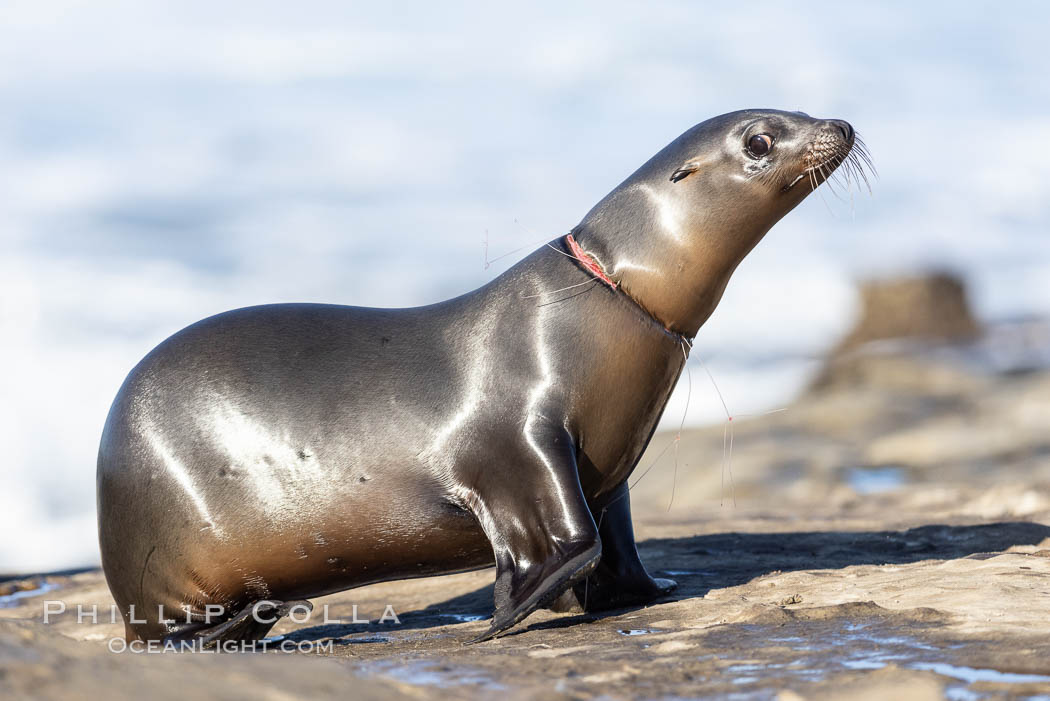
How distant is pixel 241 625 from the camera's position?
5.31 m

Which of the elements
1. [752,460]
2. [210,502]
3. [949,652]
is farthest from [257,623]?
[752,460]

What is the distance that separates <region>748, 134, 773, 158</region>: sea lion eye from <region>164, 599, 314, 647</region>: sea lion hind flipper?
2.67 metres

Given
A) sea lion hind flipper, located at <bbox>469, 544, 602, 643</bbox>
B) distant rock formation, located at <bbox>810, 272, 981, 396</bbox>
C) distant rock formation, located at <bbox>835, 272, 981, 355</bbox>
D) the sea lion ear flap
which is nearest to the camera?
sea lion hind flipper, located at <bbox>469, 544, 602, 643</bbox>

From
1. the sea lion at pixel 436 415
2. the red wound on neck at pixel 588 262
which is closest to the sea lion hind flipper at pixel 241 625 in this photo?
the sea lion at pixel 436 415

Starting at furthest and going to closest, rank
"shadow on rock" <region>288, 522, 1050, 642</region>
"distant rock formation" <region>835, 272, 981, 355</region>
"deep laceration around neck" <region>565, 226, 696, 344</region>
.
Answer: "distant rock formation" <region>835, 272, 981, 355</region> < "shadow on rock" <region>288, 522, 1050, 642</region> < "deep laceration around neck" <region>565, 226, 696, 344</region>

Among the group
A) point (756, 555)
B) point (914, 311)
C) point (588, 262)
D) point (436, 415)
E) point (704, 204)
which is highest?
point (704, 204)

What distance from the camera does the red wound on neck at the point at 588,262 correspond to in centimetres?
537

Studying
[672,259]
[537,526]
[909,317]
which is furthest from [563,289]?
[909,317]

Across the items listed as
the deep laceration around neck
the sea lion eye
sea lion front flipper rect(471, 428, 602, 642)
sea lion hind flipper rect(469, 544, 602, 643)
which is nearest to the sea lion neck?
the deep laceration around neck

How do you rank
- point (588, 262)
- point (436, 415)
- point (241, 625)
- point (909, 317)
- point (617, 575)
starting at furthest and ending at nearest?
point (909, 317) → point (617, 575) → point (588, 262) → point (241, 625) → point (436, 415)

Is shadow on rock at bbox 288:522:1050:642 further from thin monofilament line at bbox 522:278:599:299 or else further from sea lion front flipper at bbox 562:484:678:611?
thin monofilament line at bbox 522:278:599:299

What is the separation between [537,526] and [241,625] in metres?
1.40

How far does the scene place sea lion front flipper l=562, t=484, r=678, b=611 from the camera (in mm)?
5516

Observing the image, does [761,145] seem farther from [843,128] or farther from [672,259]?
[672,259]
